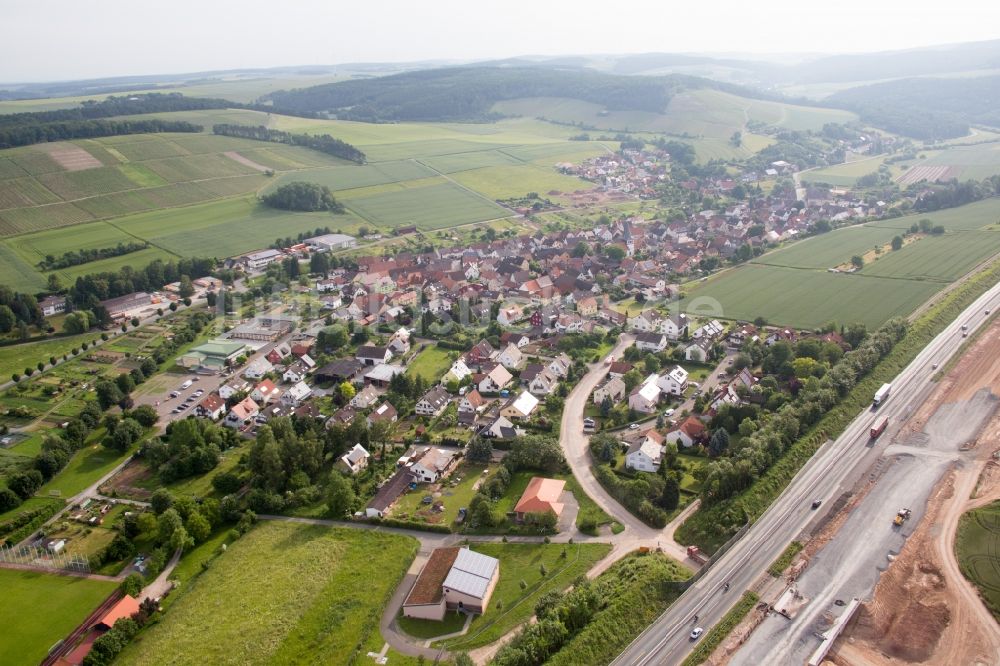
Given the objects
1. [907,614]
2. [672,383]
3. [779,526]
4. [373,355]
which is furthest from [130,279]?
[907,614]

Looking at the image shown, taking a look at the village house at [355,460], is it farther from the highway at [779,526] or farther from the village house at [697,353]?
the village house at [697,353]

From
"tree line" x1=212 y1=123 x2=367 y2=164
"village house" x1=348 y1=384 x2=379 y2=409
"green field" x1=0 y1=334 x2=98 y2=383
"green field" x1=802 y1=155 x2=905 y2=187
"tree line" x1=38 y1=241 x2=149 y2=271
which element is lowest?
"green field" x1=0 y1=334 x2=98 y2=383

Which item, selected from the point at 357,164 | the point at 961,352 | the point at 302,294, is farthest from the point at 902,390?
the point at 357,164

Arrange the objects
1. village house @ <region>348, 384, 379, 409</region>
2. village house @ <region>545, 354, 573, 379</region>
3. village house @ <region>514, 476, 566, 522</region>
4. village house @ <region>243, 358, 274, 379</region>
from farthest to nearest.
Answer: village house @ <region>243, 358, 274, 379</region>, village house @ <region>545, 354, 573, 379</region>, village house @ <region>348, 384, 379, 409</region>, village house @ <region>514, 476, 566, 522</region>

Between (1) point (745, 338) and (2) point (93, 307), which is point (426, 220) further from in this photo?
(1) point (745, 338)

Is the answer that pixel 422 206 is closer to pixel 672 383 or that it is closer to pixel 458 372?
pixel 458 372

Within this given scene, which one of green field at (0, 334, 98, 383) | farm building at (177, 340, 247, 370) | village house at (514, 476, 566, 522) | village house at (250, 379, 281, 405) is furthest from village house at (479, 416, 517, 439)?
green field at (0, 334, 98, 383)

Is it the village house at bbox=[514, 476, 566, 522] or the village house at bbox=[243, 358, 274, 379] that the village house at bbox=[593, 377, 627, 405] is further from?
the village house at bbox=[243, 358, 274, 379]
